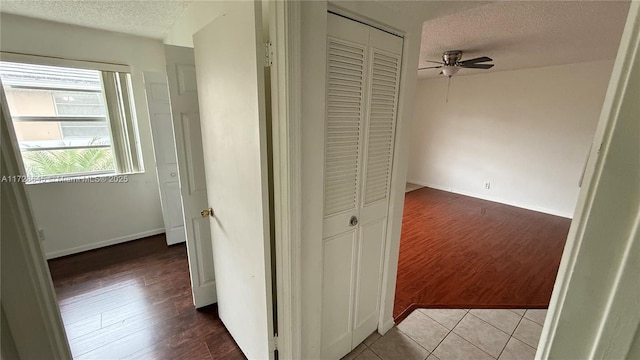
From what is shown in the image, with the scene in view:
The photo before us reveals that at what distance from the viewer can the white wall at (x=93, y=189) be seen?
2.48m

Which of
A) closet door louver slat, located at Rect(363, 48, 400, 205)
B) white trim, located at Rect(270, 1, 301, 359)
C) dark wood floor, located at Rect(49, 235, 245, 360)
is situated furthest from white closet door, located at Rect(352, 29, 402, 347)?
dark wood floor, located at Rect(49, 235, 245, 360)

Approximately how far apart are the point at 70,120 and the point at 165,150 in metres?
1.02

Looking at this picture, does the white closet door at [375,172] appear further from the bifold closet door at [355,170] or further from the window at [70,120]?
the window at [70,120]

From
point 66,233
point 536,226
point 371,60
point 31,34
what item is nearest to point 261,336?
point 371,60

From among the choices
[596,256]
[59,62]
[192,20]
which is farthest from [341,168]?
[59,62]

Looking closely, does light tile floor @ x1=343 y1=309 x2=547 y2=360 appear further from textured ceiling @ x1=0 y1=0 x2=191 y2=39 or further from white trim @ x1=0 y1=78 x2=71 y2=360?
textured ceiling @ x1=0 y1=0 x2=191 y2=39

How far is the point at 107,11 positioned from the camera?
2.21m

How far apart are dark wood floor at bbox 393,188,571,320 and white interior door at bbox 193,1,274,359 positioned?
1224mm

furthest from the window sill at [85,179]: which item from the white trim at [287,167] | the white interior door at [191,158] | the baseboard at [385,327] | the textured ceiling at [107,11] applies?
the baseboard at [385,327]

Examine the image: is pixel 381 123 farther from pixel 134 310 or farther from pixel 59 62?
pixel 59 62

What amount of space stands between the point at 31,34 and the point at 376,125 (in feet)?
11.2

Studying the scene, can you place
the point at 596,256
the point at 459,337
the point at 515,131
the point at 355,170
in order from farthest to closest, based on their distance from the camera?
the point at 515,131
the point at 459,337
the point at 355,170
the point at 596,256

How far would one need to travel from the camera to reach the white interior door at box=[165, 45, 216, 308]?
1784 millimetres

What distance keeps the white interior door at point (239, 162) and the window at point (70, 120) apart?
2.17 meters
